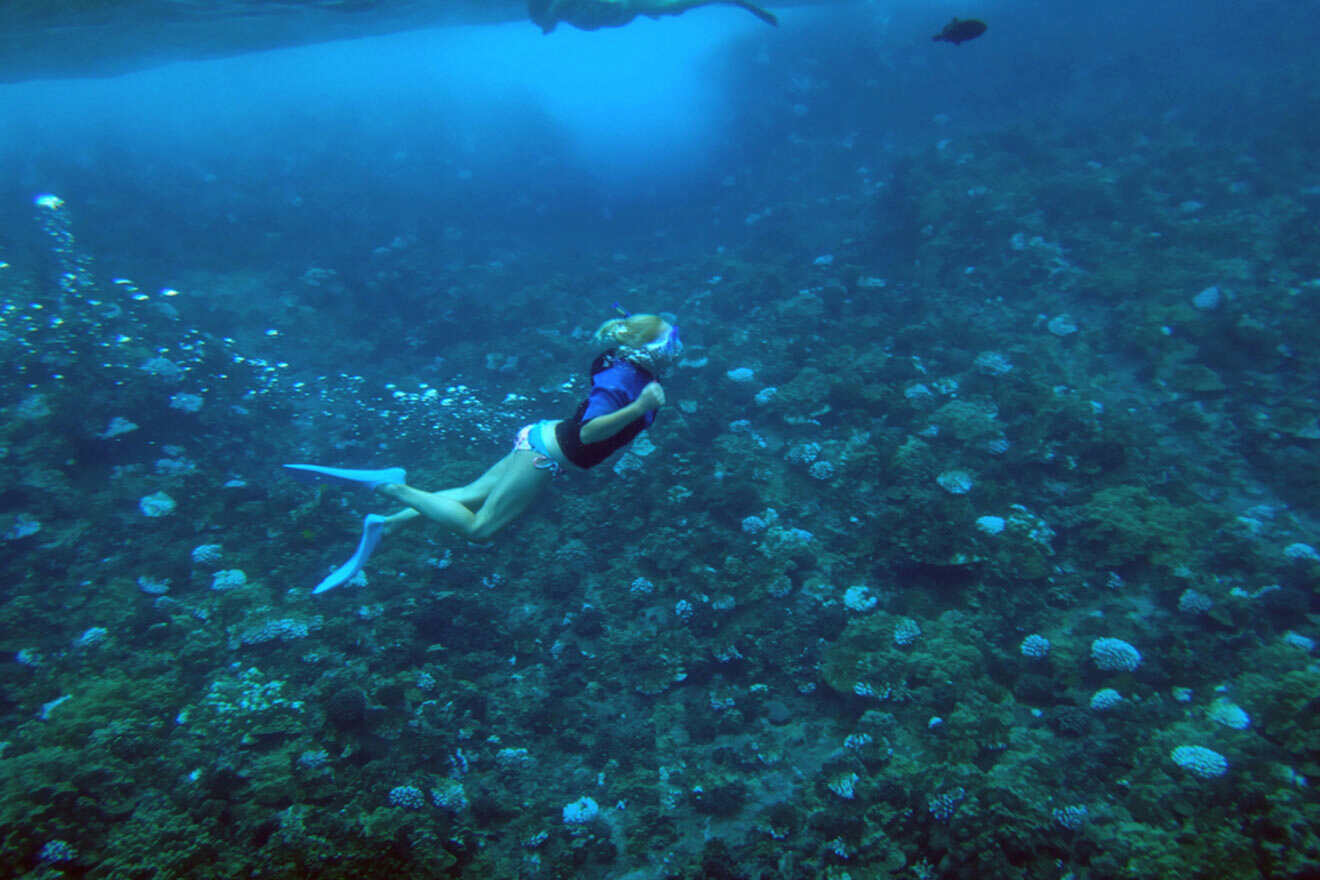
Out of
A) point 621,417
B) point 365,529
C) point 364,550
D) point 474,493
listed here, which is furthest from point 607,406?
point 364,550

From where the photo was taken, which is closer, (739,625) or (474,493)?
(474,493)

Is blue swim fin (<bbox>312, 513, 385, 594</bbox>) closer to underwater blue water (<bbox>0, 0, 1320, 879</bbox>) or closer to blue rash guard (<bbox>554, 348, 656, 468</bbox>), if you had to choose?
underwater blue water (<bbox>0, 0, 1320, 879</bbox>)

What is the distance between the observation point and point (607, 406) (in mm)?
4164

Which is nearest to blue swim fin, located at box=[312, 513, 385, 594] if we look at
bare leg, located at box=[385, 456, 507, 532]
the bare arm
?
bare leg, located at box=[385, 456, 507, 532]

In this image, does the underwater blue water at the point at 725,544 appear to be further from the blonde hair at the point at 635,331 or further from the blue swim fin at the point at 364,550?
the blonde hair at the point at 635,331

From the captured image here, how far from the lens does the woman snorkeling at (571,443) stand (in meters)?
4.11

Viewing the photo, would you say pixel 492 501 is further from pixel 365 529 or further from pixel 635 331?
pixel 635 331

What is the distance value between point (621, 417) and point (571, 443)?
697 mm

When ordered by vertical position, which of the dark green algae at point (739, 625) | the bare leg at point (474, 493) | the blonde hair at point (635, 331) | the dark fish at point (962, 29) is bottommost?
the dark green algae at point (739, 625)

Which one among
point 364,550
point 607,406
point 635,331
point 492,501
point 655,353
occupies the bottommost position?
point 364,550

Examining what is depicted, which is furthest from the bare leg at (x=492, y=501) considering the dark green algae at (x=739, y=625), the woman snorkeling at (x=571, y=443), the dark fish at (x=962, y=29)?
the dark fish at (x=962, y=29)

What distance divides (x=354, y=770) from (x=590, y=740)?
1997 mm

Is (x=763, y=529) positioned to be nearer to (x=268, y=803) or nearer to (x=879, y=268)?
(x=268, y=803)

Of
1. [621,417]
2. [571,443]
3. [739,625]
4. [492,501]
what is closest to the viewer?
[621,417]
